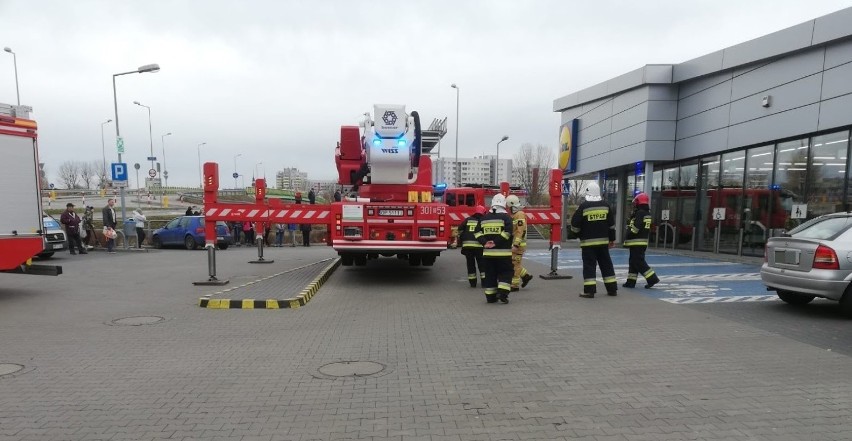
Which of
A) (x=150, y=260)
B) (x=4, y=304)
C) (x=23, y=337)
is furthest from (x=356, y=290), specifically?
(x=150, y=260)

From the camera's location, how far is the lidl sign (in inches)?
930

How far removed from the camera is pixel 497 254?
27.8 feet

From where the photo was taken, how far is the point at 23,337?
20.8ft

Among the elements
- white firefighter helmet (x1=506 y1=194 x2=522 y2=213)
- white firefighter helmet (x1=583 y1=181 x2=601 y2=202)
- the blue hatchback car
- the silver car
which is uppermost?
white firefighter helmet (x1=583 y1=181 x2=601 y2=202)

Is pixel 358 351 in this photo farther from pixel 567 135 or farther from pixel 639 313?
pixel 567 135

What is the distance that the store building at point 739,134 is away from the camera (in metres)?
12.5

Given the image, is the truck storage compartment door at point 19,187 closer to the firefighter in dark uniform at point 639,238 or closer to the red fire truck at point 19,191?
the red fire truck at point 19,191

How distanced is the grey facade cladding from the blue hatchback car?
54.0 feet

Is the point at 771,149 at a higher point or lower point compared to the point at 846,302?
higher

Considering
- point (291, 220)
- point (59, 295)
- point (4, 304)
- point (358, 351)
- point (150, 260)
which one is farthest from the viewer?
point (150, 260)

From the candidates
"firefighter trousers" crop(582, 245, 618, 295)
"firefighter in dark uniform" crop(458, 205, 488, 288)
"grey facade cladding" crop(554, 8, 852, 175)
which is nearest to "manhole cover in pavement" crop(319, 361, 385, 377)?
"firefighter in dark uniform" crop(458, 205, 488, 288)

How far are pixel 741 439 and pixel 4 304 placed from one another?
10.8 metres

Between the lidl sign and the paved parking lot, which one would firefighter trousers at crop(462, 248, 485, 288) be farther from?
the lidl sign

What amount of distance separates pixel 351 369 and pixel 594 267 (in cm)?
556
